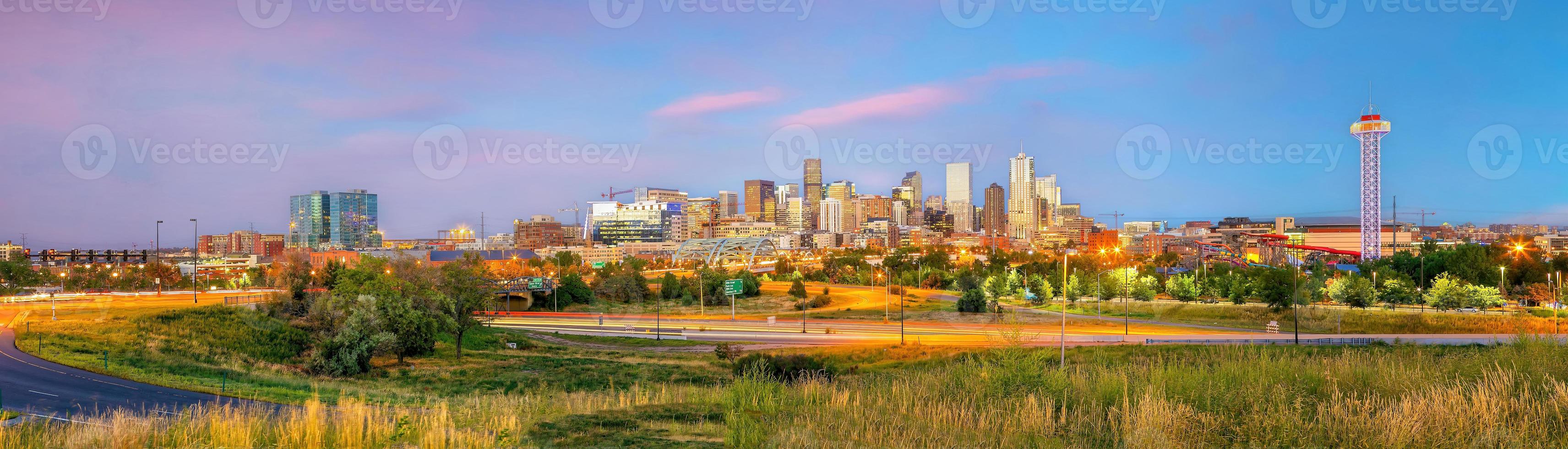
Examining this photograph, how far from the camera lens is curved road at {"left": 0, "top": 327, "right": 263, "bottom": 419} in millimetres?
18719

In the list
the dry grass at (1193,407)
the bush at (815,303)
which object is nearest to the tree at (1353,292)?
the bush at (815,303)

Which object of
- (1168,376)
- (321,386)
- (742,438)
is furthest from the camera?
(321,386)

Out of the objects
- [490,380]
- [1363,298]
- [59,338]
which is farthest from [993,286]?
[59,338]

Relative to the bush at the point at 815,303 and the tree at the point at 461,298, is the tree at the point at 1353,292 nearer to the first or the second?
the bush at the point at 815,303

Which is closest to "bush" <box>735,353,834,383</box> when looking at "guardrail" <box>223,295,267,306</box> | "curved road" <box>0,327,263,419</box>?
"curved road" <box>0,327,263,419</box>

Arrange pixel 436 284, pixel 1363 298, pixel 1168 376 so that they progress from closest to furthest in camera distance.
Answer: pixel 1168 376 → pixel 436 284 → pixel 1363 298

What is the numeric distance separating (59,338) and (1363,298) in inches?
3013

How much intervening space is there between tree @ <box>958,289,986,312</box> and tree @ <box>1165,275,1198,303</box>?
18.8 meters

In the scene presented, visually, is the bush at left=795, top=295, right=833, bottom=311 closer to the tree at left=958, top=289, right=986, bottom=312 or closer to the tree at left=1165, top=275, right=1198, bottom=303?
the tree at left=958, top=289, right=986, bottom=312

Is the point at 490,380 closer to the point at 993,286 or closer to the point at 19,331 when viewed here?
the point at 19,331

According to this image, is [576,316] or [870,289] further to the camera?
[870,289]

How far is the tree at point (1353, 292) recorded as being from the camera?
57031mm

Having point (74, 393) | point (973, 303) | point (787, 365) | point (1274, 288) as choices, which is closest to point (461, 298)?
point (74, 393)

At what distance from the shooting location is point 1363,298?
5653cm
